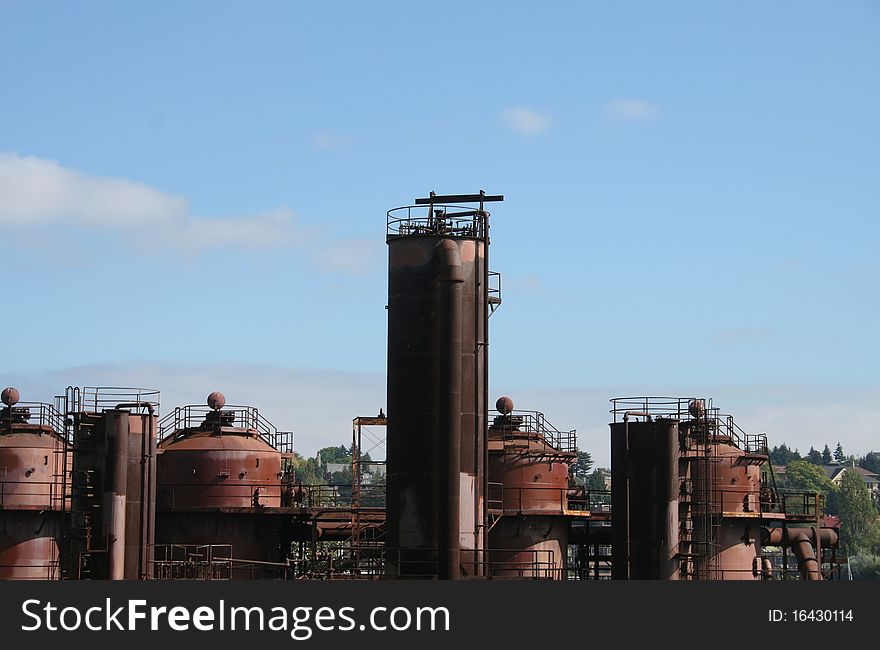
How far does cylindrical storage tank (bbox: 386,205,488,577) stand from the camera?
43188 mm

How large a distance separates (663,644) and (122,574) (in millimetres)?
18315

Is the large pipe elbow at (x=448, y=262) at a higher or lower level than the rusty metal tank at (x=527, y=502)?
higher

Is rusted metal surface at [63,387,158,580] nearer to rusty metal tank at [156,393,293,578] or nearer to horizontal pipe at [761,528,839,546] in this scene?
rusty metal tank at [156,393,293,578]

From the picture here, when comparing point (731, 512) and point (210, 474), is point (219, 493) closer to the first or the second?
point (210, 474)

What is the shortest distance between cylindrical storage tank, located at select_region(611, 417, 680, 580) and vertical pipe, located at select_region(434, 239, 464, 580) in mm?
9618

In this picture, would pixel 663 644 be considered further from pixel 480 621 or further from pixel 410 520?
pixel 410 520

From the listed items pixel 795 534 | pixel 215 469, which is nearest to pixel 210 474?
pixel 215 469

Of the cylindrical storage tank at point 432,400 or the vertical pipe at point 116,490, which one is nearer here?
the cylindrical storage tank at point 432,400

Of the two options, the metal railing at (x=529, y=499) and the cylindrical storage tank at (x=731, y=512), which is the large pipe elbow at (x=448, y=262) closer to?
the metal railing at (x=529, y=499)

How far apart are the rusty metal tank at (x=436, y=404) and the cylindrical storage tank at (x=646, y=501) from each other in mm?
7907

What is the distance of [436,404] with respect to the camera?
144 feet

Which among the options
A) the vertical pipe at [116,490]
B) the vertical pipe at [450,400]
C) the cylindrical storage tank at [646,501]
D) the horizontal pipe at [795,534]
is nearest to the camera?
the vertical pipe at [450,400]

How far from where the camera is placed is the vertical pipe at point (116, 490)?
47.1 meters

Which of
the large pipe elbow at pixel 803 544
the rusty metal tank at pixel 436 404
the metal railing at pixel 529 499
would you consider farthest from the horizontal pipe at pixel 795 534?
the rusty metal tank at pixel 436 404
